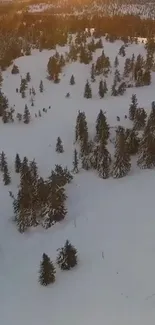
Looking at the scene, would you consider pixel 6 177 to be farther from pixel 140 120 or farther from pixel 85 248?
pixel 140 120

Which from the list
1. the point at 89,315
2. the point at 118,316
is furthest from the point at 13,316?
the point at 118,316

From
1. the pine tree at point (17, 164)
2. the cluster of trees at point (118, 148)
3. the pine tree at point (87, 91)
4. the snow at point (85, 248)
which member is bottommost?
the snow at point (85, 248)

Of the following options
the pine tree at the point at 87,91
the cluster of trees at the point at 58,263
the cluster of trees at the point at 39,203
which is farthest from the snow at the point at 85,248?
the pine tree at the point at 87,91

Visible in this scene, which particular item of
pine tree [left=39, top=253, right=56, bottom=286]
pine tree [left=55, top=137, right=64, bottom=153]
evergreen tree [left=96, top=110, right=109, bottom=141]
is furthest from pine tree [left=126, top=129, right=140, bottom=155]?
pine tree [left=39, top=253, right=56, bottom=286]

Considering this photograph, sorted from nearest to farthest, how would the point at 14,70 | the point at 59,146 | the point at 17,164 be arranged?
the point at 17,164
the point at 59,146
the point at 14,70

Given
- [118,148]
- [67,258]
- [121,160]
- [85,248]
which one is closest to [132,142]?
[121,160]

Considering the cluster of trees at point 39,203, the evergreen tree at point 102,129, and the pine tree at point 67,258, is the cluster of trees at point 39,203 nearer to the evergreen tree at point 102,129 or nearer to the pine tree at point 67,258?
the pine tree at point 67,258

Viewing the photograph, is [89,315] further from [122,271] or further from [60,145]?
[60,145]
